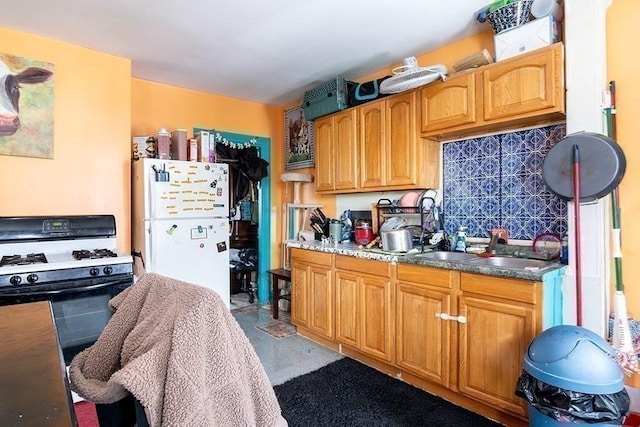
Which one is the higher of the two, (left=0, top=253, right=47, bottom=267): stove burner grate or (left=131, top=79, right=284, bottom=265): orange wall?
(left=131, top=79, right=284, bottom=265): orange wall

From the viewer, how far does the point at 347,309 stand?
2789 millimetres

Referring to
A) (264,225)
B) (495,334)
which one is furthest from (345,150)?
(495,334)

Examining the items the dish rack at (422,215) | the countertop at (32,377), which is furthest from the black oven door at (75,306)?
the dish rack at (422,215)

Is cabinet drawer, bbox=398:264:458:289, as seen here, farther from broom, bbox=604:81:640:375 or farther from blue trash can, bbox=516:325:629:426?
broom, bbox=604:81:640:375

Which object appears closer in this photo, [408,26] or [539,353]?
[539,353]

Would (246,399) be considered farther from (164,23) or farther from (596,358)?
(164,23)

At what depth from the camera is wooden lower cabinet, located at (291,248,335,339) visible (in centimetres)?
295

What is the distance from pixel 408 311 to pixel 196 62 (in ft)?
8.62

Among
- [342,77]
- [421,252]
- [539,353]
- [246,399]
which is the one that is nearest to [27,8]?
[342,77]

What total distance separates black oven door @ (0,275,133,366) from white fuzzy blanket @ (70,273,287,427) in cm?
136

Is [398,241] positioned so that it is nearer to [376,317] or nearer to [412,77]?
[376,317]

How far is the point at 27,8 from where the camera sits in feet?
7.33

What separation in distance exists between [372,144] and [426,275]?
48.7 inches

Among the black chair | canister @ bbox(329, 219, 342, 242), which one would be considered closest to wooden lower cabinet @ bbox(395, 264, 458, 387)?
canister @ bbox(329, 219, 342, 242)
